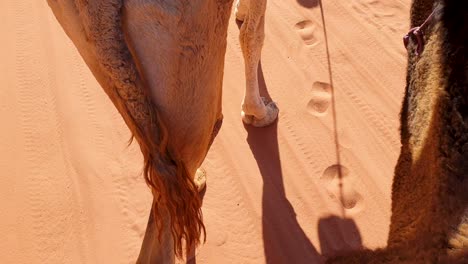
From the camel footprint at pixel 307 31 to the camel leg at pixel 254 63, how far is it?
604 mm

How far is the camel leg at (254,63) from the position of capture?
2.97m

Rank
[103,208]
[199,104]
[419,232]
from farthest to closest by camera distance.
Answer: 1. [103,208]
2. [199,104]
3. [419,232]

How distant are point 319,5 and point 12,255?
10.9 feet

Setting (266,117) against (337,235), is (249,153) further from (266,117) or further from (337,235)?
(337,235)

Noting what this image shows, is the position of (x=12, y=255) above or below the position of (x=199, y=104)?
below

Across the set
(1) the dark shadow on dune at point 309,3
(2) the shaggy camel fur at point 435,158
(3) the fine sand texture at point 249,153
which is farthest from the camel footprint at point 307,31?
(2) the shaggy camel fur at point 435,158

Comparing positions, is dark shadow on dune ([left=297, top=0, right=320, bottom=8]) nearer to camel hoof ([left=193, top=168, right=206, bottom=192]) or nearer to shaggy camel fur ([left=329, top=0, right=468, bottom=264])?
camel hoof ([left=193, top=168, right=206, bottom=192])

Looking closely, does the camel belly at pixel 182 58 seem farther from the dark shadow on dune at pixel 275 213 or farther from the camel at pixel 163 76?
the dark shadow on dune at pixel 275 213

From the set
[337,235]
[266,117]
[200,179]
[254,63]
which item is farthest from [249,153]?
[337,235]

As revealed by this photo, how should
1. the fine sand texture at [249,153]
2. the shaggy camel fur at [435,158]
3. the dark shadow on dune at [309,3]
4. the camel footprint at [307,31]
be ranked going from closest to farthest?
1. the shaggy camel fur at [435,158]
2. the fine sand texture at [249,153]
3. the camel footprint at [307,31]
4. the dark shadow on dune at [309,3]

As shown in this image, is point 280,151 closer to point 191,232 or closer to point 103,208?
point 103,208

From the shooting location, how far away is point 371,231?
2.98 m

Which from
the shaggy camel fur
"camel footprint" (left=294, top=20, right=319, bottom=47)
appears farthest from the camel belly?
"camel footprint" (left=294, top=20, right=319, bottom=47)

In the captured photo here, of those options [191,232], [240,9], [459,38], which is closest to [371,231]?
[191,232]
